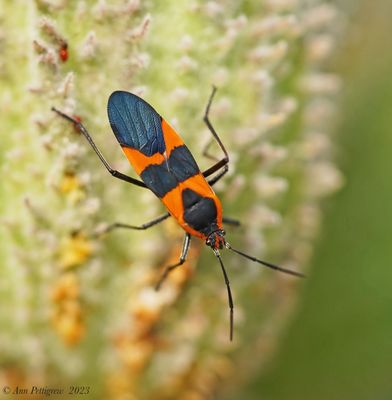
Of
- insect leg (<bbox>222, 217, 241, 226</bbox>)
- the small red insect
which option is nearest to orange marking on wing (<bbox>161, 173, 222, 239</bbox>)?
insect leg (<bbox>222, 217, 241, 226</bbox>)

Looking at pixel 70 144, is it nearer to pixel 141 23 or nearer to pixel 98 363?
pixel 141 23

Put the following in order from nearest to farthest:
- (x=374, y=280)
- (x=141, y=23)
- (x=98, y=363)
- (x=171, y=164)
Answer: (x=141, y=23), (x=171, y=164), (x=98, y=363), (x=374, y=280)

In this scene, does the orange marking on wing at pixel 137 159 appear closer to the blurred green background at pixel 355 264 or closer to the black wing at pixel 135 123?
the black wing at pixel 135 123

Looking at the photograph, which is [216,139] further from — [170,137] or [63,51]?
[63,51]

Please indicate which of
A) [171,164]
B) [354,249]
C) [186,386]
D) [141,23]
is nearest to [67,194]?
[171,164]

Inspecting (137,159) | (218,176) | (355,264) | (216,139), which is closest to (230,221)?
(218,176)

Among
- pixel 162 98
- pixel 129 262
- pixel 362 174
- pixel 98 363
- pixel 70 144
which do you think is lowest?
pixel 98 363

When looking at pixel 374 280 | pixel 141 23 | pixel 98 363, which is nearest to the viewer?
pixel 141 23

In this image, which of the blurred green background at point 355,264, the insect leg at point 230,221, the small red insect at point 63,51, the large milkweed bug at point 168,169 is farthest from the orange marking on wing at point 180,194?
the blurred green background at point 355,264
